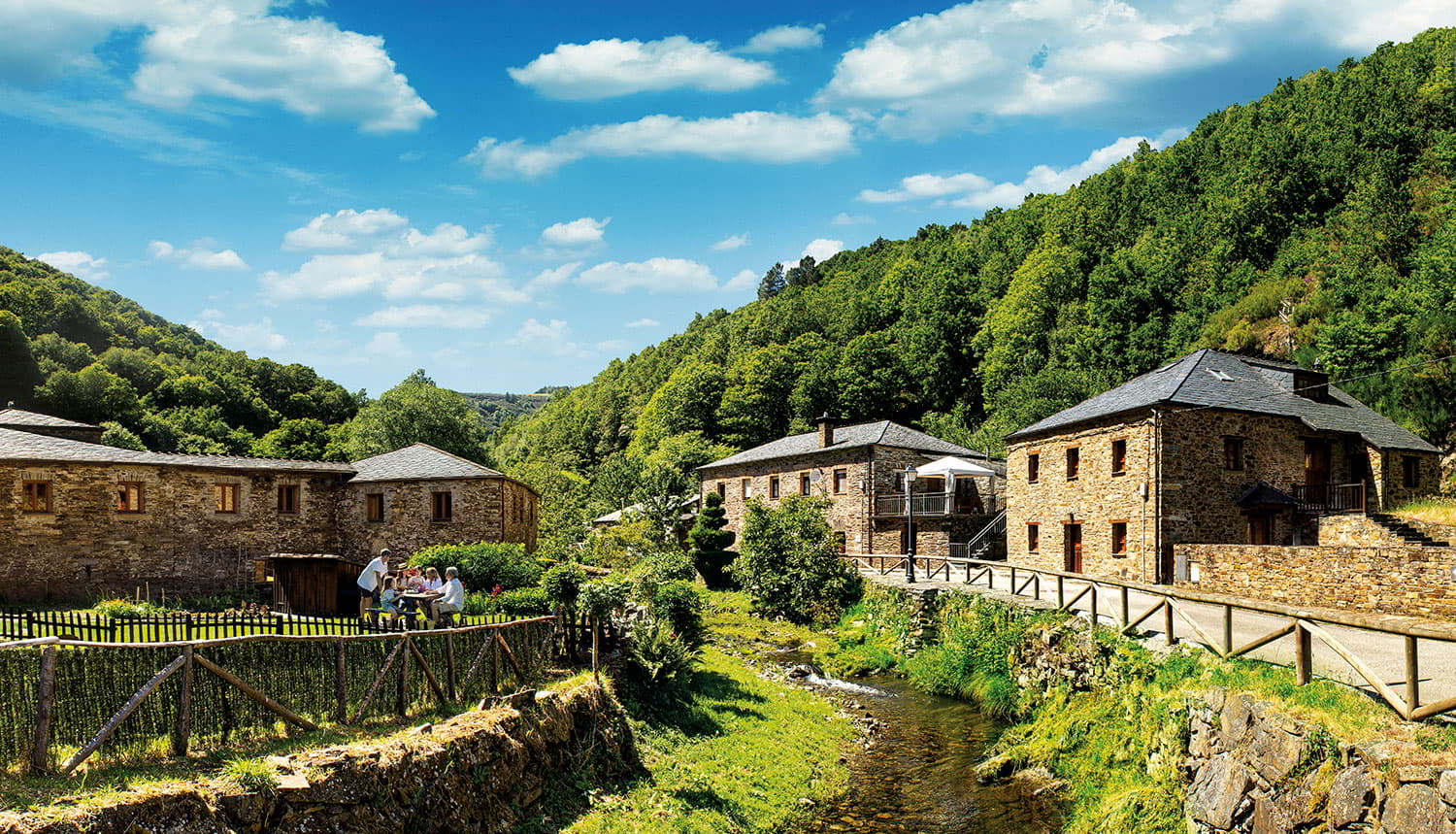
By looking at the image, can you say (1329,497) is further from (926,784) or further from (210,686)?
(210,686)

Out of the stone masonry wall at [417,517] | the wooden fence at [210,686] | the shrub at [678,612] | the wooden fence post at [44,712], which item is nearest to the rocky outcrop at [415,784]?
the wooden fence at [210,686]

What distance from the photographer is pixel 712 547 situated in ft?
137

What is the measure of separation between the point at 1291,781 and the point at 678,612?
13509 millimetres

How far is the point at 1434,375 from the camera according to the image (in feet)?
129

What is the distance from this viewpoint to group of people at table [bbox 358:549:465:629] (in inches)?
628

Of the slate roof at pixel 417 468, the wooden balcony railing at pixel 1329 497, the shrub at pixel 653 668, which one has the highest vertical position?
the slate roof at pixel 417 468

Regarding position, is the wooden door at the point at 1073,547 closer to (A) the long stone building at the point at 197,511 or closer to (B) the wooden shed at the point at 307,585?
(A) the long stone building at the point at 197,511

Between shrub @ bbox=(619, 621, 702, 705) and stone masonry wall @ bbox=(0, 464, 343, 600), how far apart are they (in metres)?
18.8

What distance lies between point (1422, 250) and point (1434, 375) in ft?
31.9

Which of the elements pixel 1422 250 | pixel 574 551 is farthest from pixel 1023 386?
pixel 574 551

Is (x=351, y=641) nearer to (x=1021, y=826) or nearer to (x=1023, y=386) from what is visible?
(x=1021, y=826)

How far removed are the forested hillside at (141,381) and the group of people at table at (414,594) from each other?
47612 millimetres

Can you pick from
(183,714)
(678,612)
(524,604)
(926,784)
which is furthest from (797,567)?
(183,714)

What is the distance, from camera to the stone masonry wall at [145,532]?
26.2 m
